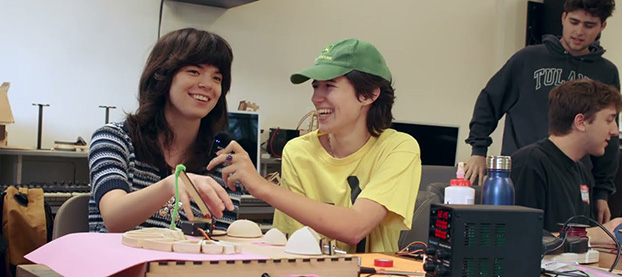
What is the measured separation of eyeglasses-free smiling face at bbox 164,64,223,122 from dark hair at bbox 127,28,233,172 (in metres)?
0.02

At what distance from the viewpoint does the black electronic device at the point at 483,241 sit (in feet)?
3.10

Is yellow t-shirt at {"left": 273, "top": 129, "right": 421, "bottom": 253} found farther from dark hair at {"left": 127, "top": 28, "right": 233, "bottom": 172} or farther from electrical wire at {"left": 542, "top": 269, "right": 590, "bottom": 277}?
electrical wire at {"left": 542, "top": 269, "right": 590, "bottom": 277}

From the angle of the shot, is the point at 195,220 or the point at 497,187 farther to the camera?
the point at 497,187

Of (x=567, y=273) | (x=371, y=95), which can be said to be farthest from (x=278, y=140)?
(x=567, y=273)

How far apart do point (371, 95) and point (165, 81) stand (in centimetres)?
55

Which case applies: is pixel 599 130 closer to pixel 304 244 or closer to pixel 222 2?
pixel 304 244

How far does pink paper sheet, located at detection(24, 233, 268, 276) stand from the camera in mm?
805

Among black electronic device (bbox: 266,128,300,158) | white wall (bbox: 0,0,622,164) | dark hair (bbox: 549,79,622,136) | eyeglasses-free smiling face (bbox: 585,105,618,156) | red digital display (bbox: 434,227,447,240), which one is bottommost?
red digital display (bbox: 434,227,447,240)

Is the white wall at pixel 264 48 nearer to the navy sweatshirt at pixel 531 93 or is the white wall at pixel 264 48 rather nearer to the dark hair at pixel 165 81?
the navy sweatshirt at pixel 531 93

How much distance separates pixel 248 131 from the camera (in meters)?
3.69

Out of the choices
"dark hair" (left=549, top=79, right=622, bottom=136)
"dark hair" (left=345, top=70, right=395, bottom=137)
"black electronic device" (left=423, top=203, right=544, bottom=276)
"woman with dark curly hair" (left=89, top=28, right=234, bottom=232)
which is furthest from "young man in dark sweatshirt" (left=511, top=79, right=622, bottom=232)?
"black electronic device" (left=423, top=203, right=544, bottom=276)

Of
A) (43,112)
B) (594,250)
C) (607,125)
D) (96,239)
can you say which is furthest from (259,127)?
(96,239)

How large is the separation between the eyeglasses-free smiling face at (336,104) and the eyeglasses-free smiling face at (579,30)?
55.1 inches

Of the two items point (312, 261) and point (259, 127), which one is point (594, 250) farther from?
point (259, 127)
